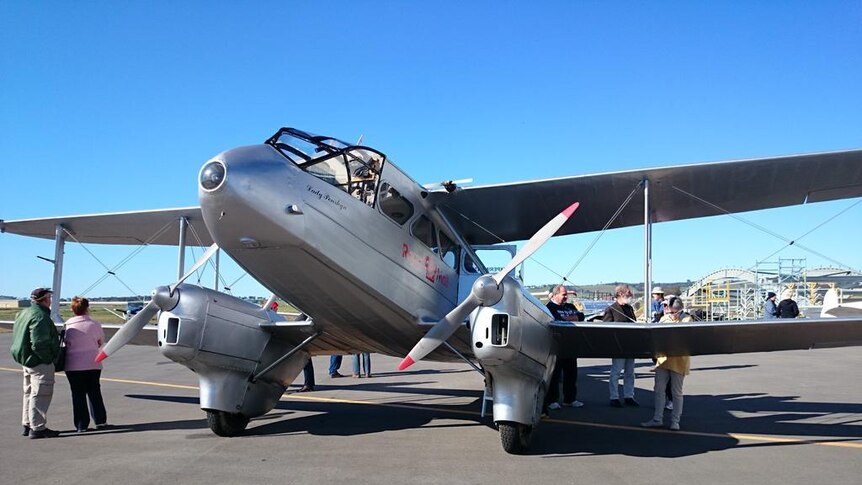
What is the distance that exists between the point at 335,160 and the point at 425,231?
2.13 m

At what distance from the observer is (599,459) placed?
778 cm

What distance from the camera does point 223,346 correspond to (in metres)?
9.45

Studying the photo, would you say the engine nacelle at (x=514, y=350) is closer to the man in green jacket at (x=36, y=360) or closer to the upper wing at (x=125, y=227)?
the man in green jacket at (x=36, y=360)

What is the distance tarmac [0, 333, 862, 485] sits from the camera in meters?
6.91

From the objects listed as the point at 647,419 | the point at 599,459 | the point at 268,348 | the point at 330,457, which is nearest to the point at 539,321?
the point at 599,459

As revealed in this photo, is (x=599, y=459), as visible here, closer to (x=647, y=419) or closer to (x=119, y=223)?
(x=647, y=419)

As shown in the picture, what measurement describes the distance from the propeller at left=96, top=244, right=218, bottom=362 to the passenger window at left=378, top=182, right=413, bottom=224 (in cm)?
271

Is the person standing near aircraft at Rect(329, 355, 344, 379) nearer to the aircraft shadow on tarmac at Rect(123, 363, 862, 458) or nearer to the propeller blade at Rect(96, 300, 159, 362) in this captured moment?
the aircraft shadow on tarmac at Rect(123, 363, 862, 458)

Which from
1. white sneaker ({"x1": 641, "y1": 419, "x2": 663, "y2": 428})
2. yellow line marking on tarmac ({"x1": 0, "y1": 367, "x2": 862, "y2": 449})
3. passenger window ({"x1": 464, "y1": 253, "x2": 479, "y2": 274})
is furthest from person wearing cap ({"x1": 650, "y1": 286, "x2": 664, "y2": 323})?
passenger window ({"x1": 464, "y1": 253, "x2": 479, "y2": 274})

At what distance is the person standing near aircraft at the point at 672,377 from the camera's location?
31.4 feet

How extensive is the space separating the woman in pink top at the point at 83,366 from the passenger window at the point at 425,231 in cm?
543

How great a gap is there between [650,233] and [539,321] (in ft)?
Answer: 9.62

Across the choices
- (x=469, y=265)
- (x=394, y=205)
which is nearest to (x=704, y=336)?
(x=469, y=265)

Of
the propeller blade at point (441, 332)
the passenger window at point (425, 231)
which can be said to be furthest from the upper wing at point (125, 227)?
the propeller blade at point (441, 332)
